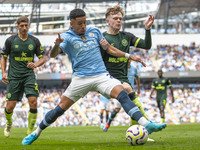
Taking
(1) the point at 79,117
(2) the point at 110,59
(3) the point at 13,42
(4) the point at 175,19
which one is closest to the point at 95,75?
(2) the point at 110,59

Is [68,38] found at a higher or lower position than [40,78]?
higher

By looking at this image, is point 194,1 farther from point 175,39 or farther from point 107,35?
point 107,35

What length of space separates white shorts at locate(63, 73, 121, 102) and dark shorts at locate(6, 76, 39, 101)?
8.83ft

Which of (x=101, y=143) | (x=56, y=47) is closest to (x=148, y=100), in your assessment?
(x=101, y=143)

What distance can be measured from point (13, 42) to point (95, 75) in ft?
11.4

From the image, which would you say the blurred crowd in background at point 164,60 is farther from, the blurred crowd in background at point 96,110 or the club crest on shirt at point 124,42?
the club crest on shirt at point 124,42

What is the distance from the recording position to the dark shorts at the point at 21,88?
28.9ft

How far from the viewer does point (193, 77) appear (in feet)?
127

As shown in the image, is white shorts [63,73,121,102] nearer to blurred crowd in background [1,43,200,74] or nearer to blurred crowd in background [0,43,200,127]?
blurred crowd in background [0,43,200,127]

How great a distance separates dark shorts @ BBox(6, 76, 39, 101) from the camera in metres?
8.81

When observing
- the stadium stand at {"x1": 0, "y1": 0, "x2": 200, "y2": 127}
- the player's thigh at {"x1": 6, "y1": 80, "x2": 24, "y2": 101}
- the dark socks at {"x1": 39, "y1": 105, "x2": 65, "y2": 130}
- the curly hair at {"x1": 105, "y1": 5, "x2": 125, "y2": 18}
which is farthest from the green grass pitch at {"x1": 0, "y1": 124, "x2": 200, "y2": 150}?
the stadium stand at {"x1": 0, "y1": 0, "x2": 200, "y2": 127}

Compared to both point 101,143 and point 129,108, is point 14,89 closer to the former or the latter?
point 101,143

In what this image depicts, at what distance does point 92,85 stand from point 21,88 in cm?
333

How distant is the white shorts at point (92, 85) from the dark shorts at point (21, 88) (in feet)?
8.83
